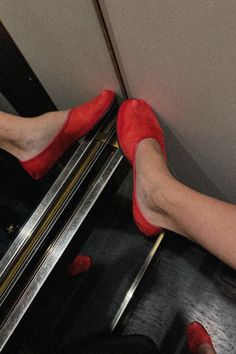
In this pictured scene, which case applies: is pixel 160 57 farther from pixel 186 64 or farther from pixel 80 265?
pixel 80 265

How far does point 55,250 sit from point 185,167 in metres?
0.49

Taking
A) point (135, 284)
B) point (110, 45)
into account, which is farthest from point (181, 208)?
point (135, 284)

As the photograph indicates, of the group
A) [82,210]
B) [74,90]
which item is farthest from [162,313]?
[74,90]

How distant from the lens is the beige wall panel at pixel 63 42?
68 centimetres

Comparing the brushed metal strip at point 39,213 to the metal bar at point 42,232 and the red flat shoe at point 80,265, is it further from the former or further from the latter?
the red flat shoe at point 80,265

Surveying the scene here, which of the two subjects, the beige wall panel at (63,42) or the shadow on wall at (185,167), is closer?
the beige wall panel at (63,42)

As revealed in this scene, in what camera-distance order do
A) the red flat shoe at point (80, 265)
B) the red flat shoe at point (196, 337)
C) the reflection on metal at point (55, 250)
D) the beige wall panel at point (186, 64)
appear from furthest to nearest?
1. the red flat shoe at point (80, 265)
2. the red flat shoe at point (196, 337)
3. the reflection on metal at point (55, 250)
4. the beige wall panel at point (186, 64)

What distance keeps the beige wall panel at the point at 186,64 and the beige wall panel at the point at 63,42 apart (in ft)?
0.18

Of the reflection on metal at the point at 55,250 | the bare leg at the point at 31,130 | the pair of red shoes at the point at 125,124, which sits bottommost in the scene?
the reflection on metal at the point at 55,250

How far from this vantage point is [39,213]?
905 mm

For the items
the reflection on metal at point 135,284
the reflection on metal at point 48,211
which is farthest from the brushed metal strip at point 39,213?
the reflection on metal at point 135,284

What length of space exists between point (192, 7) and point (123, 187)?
82 cm

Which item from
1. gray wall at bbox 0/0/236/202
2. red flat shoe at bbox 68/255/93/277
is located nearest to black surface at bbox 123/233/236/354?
red flat shoe at bbox 68/255/93/277

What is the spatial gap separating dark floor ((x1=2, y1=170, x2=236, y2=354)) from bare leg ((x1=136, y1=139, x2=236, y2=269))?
36 cm
